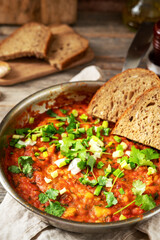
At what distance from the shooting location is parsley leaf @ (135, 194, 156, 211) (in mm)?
2404

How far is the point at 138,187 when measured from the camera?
253 cm

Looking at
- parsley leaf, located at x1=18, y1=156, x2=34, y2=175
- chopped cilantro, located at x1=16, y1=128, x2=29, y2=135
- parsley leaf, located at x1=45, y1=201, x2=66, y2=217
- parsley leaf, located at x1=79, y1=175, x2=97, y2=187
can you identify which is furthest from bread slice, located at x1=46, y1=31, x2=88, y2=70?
parsley leaf, located at x1=45, y1=201, x2=66, y2=217

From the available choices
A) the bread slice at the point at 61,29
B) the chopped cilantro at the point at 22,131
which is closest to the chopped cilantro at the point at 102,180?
the chopped cilantro at the point at 22,131

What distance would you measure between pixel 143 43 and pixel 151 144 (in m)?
1.61

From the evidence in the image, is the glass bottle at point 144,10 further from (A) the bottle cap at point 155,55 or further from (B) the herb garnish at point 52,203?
(B) the herb garnish at point 52,203

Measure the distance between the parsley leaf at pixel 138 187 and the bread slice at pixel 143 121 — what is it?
0.53 metres

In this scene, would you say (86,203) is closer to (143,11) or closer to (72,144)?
(72,144)

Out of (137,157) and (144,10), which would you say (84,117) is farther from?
(144,10)

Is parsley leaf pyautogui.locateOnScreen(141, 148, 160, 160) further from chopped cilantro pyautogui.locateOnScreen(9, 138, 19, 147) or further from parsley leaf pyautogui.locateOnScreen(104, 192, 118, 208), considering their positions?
chopped cilantro pyautogui.locateOnScreen(9, 138, 19, 147)

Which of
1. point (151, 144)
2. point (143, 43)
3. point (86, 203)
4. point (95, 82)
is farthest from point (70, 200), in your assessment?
point (143, 43)

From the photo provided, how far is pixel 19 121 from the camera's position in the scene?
3.18m

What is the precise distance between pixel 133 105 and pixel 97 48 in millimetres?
1940

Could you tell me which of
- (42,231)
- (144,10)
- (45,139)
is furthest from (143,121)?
(144,10)

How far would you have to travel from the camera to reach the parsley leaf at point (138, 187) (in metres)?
2.51
